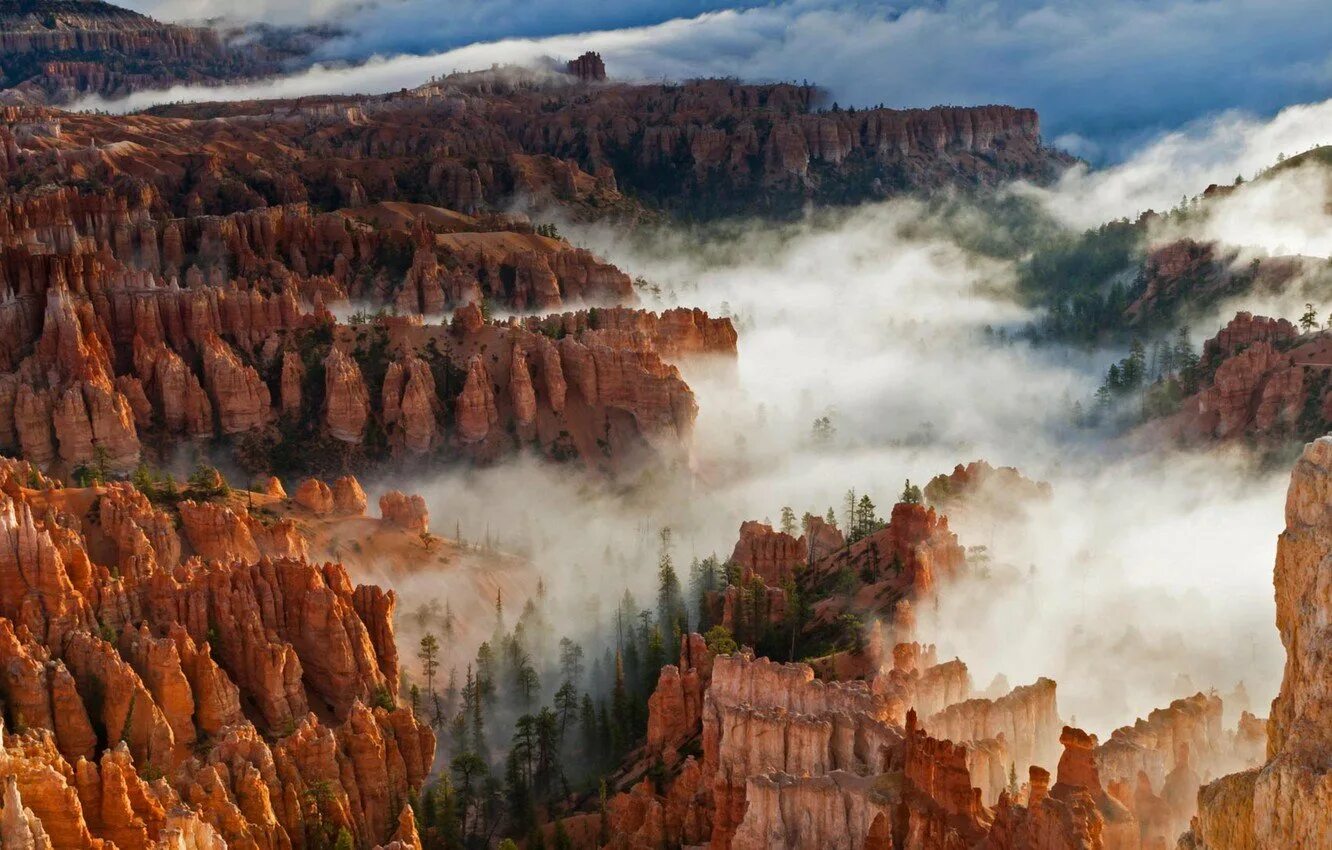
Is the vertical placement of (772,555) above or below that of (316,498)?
below

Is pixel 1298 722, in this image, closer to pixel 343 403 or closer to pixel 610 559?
pixel 610 559

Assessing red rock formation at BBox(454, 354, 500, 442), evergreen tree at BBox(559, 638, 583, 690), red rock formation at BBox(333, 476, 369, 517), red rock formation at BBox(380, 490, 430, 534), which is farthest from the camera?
red rock formation at BBox(454, 354, 500, 442)

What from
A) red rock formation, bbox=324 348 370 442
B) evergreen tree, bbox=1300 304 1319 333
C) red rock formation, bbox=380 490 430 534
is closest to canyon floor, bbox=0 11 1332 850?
red rock formation, bbox=324 348 370 442

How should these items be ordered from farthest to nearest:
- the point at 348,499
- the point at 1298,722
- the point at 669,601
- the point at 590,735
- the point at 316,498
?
the point at 348,499
the point at 316,498
the point at 669,601
the point at 590,735
the point at 1298,722

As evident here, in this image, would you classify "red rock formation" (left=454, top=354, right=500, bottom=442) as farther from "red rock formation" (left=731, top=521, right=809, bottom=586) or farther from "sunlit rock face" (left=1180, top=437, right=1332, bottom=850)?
"sunlit rock face" (left=1180, top=437, right=1332, bottom=850)

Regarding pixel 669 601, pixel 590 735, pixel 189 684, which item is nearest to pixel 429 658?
pixel 590 735

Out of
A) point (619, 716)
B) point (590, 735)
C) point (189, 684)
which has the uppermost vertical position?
point (189, 684)

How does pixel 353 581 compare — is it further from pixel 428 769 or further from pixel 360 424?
pixel 360 424

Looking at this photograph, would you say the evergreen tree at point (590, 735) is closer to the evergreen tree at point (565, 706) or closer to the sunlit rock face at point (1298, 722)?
the evergreen tree at point (565, 706)

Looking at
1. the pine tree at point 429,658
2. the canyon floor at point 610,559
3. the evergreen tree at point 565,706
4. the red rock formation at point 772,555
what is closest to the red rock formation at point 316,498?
the canyon floor at point 610,559

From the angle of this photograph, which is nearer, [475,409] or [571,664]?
[571,664]

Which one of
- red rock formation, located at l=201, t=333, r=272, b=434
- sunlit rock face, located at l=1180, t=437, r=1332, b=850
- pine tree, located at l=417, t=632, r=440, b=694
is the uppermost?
sunlit rock face, located at l=1180, t=437, r=1332, b=850
